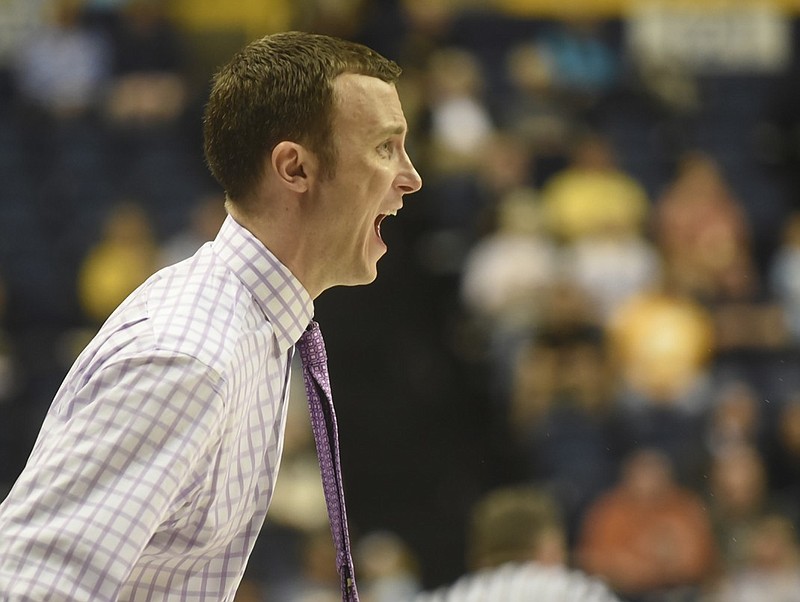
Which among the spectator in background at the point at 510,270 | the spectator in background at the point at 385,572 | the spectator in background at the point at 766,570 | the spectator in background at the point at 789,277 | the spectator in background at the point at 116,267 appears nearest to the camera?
the spectator in background at the point at 385,572

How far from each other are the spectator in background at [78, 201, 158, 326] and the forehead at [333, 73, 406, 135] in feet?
21.7

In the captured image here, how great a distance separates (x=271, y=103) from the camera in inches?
77.7

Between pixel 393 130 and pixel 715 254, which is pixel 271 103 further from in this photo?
pixel 715 254

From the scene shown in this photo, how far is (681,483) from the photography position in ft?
24.6

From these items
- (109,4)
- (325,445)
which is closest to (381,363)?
(109,4)

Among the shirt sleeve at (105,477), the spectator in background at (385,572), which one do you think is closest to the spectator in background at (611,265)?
the spectator in background at (385,572)

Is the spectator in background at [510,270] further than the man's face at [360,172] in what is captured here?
Yes

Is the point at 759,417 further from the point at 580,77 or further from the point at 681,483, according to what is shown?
the point at 580,77

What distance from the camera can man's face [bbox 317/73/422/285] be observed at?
2010 millimetres

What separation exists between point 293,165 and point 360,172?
0.10 m

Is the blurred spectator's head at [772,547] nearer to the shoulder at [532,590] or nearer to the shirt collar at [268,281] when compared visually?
the shoulder at [532,590]

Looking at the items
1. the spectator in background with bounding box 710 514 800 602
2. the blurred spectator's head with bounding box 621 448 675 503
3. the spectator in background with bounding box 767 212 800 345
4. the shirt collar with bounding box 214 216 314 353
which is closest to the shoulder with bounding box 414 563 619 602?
the shirt collar with bounding box 214 216 314 353

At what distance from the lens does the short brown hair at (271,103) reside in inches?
77.7

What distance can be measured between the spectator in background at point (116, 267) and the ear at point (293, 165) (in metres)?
6.65
